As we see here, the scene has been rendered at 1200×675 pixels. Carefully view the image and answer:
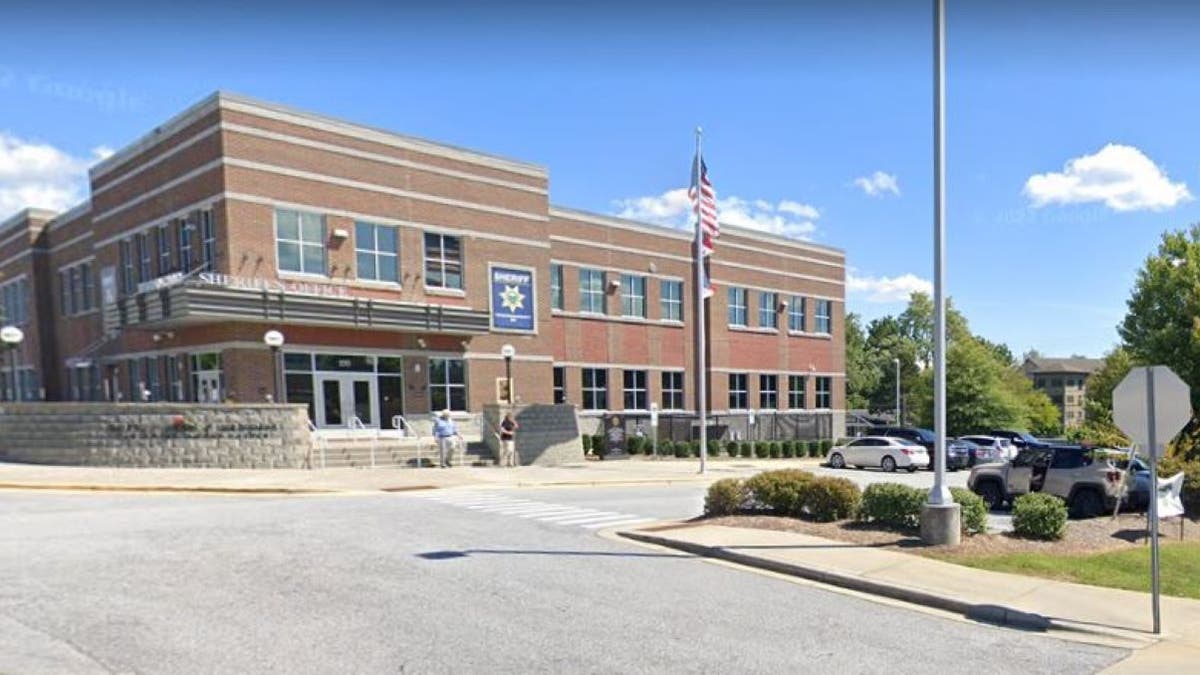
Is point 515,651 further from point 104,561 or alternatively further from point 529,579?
point 104,561

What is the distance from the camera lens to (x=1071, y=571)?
28.8 ft

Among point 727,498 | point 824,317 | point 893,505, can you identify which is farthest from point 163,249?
point 824,317

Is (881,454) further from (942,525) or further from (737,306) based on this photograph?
(942,525)

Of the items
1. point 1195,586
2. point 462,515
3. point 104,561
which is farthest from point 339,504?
point 1195,586

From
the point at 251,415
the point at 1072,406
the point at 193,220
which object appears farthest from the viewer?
the point at 1072,406

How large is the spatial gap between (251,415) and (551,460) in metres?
10.3

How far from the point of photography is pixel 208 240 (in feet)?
77.5

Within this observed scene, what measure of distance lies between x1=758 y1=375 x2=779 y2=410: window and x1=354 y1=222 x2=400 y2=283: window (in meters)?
24.9

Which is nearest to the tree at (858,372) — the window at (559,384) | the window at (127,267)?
the window at (559,384)

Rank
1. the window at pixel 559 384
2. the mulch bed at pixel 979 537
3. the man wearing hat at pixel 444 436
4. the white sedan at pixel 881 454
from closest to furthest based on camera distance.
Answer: the mulch bed at pixel 979 537
the man wearing hat at pixel 444 436
the white sedan at pixel 881 454
the window at pixel 559 384

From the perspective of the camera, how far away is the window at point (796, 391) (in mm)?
45938

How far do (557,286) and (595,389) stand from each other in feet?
18.4

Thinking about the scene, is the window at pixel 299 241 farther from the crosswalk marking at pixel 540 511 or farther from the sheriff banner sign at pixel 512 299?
the crosswalk marking at pixel 540 511

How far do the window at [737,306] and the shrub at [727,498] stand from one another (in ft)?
100.0
